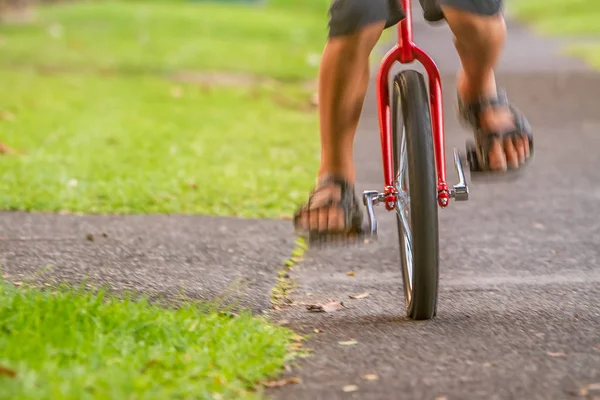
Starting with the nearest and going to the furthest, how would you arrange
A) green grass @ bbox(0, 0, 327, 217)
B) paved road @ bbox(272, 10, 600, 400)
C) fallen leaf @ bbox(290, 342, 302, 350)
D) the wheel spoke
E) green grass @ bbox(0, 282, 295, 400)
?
1. green grass @ bbox(0, 282, 295, 400)
2. paved road @ bbox(272, 10, 600, 400)
3. fallen leaf @ bbox(290, 342, 302, 350)
4. the wheel spoke
5. green grass @ bbox(0, 0, 327, 217)

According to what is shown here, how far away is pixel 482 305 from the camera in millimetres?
3662

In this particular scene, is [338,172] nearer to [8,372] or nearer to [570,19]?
[8,372]

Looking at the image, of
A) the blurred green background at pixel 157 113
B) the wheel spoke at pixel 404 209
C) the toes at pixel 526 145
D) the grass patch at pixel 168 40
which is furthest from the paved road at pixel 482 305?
the grass patch at pixel 168 40

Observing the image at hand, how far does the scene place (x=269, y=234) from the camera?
4871 millimetres

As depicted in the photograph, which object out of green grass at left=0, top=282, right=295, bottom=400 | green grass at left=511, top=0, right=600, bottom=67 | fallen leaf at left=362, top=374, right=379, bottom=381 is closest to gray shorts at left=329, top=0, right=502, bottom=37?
green grass at left=0, top=282, right=295, bottom=400

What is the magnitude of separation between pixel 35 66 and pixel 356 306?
9.43 metres

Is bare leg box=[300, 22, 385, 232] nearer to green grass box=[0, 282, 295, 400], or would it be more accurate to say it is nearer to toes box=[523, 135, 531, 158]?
green grass box=[0, 282, 295, 400]

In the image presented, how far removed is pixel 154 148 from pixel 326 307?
11.7 ft

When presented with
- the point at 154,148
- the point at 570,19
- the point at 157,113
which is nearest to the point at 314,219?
the point at 154,148

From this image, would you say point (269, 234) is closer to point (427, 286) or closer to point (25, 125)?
point (427, 286)

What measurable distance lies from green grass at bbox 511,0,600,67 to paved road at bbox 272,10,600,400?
28.8 feet

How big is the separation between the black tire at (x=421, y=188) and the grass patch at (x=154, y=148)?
2093 millimetres

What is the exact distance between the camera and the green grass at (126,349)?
2549 millimetres

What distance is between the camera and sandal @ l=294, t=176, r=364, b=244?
11.0 ft
